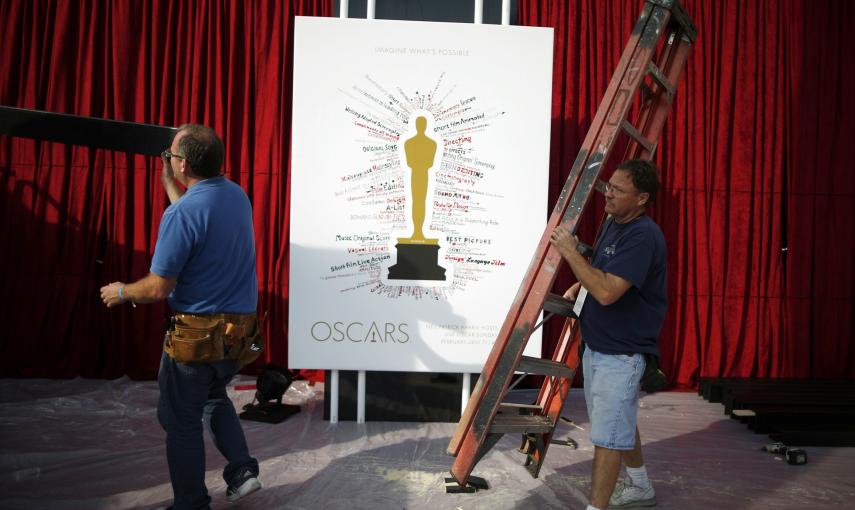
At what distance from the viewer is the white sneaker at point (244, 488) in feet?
8.26

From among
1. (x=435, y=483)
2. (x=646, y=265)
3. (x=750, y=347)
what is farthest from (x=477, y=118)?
(x=750, y=347)

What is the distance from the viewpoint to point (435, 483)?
9.34 feet

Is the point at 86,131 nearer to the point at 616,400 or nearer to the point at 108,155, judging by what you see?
the point at 108,155

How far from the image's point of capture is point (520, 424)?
2545 millimetres

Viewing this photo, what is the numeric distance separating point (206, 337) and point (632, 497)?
72.5 inches

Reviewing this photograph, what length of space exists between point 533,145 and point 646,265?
4.99 feet

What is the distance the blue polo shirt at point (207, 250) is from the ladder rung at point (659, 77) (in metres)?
1.69

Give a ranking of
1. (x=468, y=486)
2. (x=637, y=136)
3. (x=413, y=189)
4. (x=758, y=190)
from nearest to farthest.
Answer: (x=637, y=136)
(x=468, y=486)
(x=413, y=189)
(x=758, y=190)

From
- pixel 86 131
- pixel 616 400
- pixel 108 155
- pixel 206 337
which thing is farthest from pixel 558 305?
pixel 108 155

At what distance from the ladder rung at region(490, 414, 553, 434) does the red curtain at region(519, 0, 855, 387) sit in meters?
2.43

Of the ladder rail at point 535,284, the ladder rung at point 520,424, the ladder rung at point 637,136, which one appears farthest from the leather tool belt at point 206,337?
the ladder rung at point 637,136

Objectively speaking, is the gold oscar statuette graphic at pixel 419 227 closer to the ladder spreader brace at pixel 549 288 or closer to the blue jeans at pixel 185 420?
the ladder spreader brace at pixel 549 288

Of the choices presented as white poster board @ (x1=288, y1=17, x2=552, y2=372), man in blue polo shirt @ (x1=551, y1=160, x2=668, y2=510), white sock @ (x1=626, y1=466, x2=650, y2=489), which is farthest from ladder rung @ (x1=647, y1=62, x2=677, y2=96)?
white sock @ (x1=626, y1=466, x2=650, y2=489)

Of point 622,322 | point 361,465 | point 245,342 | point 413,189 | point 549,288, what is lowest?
point 361,465
